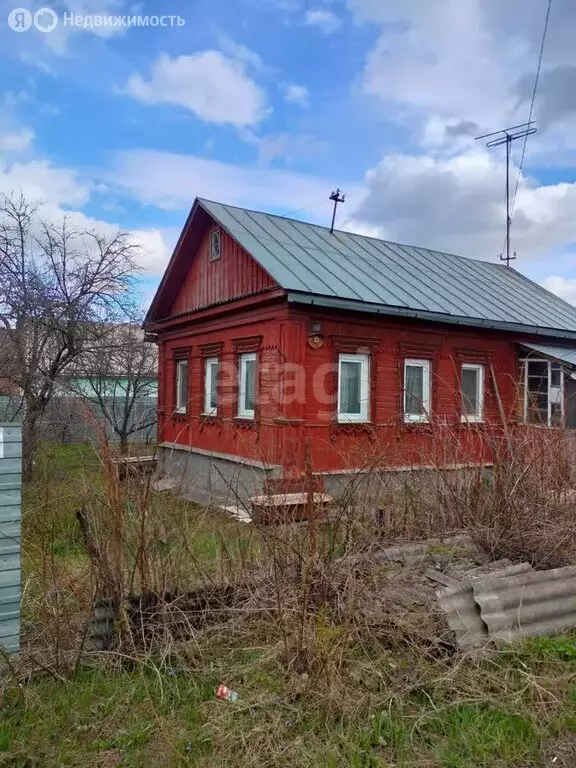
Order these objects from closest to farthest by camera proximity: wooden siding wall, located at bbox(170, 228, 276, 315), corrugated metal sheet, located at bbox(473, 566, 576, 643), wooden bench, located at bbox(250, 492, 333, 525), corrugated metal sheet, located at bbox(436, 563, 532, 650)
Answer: corrugated metal sheet, located at bbox(436, 563, 532, 650)
corrugated metal sheet, located at bbox(473, 566, 576, 643)
wooden bench, located at bbox(250, 492, 333, 525)
wooden siding wall, located at bbox(170, 228, 276, 315)

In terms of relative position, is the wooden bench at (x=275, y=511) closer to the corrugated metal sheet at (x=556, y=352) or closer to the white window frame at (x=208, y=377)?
the white window frame at (x=208, y=377)

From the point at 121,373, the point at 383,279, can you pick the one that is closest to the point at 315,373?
the point at 383,279

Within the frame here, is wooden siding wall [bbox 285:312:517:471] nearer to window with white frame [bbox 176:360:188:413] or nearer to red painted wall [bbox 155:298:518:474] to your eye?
red painted wall [bbox 155:298:518:474]

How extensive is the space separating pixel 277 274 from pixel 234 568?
19.4 ft

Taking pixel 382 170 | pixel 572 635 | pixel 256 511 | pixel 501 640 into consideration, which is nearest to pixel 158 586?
pixel 256 511

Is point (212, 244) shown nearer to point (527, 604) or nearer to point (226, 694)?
point (527, 604)

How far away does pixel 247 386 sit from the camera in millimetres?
10719

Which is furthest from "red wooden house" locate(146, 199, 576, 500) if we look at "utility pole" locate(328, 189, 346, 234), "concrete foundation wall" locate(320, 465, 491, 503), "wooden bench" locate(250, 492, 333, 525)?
"wooden bench" locate(250, 492, 333, 525)

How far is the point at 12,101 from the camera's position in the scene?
338 inches

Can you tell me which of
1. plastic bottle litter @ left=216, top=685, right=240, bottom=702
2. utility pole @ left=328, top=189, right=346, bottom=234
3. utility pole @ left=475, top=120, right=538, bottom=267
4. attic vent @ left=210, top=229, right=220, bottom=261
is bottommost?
plastic bottle litter @ left=216, top=685, right=240, bottom=702

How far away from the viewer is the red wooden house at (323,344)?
30.2ft

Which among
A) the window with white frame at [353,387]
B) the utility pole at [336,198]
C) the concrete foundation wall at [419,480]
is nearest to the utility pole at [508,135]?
the utility pole at [336,198]

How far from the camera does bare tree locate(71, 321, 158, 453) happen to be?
14.6 m

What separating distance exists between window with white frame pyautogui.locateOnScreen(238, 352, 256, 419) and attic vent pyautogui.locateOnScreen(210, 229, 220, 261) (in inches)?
99.7
